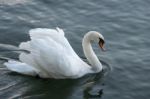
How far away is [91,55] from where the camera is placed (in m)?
12.9

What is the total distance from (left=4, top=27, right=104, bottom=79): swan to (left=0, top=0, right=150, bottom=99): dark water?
0.19 metres

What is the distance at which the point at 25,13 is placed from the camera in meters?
15.7

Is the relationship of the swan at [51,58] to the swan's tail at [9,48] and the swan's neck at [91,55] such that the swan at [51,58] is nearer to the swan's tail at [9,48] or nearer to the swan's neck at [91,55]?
the swan's neck at [91,55]

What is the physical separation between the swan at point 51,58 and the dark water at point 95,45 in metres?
0.19

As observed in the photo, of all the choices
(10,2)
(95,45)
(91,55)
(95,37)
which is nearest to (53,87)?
(91,55)

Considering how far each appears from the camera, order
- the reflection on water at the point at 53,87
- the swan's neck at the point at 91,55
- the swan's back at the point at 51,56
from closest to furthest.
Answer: the reflection on water at the point at 53,87
the swan's back at the point at 51,56
the swan's neck at the point at 91,55

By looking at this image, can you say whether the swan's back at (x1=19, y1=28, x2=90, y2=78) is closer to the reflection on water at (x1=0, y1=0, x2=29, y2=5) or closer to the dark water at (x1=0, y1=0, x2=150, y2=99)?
the dark water at (x1=0, y1=0, x2=150, y2=99)

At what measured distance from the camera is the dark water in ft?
39.7

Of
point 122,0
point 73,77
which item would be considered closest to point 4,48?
point 73,77

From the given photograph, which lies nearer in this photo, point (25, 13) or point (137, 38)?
point (137, 38)

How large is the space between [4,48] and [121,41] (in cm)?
318

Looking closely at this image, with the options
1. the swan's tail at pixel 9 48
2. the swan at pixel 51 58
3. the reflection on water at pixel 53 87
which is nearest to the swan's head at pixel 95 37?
the swan at pixel 51 58

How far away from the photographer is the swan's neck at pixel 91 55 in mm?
12867

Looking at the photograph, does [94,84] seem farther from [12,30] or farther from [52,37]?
[12,30]
